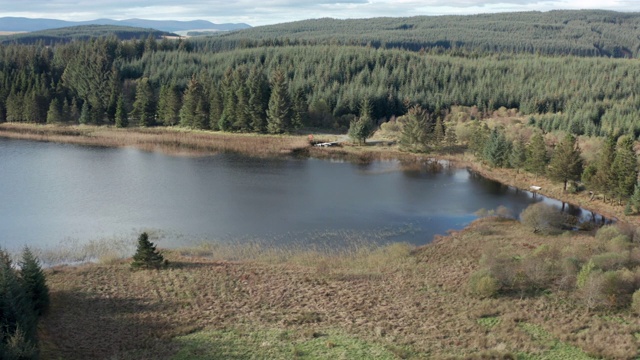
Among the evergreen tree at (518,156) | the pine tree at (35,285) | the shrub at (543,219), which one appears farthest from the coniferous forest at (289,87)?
the pine tree at (35,285)

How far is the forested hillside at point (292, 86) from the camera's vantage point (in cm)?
6988

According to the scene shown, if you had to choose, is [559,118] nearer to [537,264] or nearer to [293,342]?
[537,264]

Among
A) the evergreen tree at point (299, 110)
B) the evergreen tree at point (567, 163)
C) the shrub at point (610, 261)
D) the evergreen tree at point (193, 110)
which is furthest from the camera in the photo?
the evergreen tree at point (193, 110)

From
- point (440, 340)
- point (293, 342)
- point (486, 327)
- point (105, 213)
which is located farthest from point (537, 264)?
point (105, 213)

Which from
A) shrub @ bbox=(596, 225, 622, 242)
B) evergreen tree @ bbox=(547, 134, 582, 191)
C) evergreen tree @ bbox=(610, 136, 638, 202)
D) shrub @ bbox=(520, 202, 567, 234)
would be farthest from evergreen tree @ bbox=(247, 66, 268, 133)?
shrub @ bbox=(596, 225, 622, 242)

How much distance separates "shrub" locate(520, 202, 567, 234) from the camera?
33219 millimetres

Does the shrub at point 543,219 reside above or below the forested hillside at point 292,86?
below

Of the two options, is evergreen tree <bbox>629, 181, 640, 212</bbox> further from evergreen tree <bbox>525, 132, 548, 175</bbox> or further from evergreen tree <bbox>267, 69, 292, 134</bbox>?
evergreen tree <bbox>267, 69, 292, 134</bbox>

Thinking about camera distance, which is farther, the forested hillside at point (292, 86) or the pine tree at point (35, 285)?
the forested hillside at point (292, 86)

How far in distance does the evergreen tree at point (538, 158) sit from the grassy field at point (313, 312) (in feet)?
50.7

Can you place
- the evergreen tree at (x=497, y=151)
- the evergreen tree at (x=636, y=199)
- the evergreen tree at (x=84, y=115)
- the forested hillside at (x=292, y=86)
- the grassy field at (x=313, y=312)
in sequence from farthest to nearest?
the evergreen tree at (x=84, y=115) < the forested hillside at (x=292, y=86) < the evergreen tree at (x=497, y=151) < the evergreen tree at (x=636, y=199) < the grassy field at (x=313, y=312)

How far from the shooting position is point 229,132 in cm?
6856

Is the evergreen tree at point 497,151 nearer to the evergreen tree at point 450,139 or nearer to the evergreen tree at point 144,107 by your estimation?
the evergreen tree at point 450,139

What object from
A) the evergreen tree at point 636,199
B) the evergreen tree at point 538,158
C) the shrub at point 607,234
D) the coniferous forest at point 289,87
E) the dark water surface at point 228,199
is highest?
the coniferous forest at point 289,87
